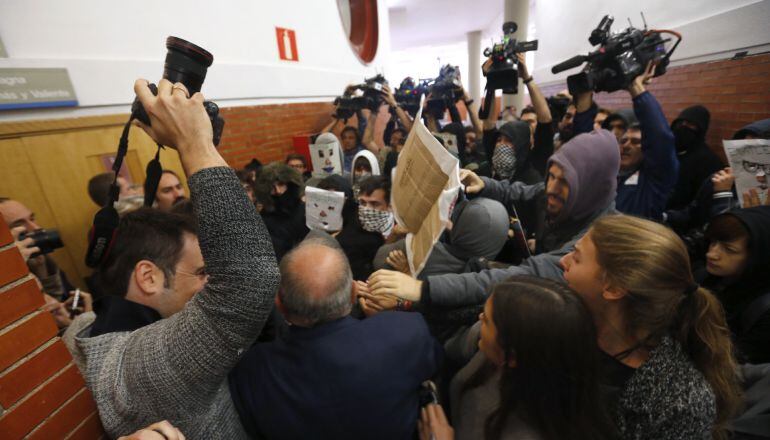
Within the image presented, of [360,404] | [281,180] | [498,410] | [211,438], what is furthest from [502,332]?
[281,180]

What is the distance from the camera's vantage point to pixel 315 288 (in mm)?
1094

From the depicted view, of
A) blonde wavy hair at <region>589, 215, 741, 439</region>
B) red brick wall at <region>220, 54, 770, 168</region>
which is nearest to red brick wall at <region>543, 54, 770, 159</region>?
red brick wall at <region>220, 54, 770, 168</region>

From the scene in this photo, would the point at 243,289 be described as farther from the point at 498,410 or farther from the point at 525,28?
the point at 525,28

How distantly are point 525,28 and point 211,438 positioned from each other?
27.9ft

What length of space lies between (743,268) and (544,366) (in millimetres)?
1439

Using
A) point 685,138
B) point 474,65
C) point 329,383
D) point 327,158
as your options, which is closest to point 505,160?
point 685,138

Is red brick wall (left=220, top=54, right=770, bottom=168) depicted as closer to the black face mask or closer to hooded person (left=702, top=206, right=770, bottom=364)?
the black face mask

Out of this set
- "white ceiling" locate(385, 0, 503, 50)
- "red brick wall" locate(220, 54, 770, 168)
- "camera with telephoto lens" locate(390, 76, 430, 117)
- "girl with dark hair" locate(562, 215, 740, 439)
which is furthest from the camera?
"white ceiling" locate(385, 0, 503, 50)

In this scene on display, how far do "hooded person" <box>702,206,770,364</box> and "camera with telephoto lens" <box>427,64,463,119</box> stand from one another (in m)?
2.76

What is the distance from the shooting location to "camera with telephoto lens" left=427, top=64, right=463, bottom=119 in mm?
3742

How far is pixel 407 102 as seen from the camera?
4.38 meters

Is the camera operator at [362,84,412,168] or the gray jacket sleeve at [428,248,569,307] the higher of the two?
the camera operator at [362,84,412,168]

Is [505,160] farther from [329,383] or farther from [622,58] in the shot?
[329,383]

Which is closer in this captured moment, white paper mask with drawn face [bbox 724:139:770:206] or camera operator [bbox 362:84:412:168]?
white paper mask with drawn face [bbox 724:139:770:206]
